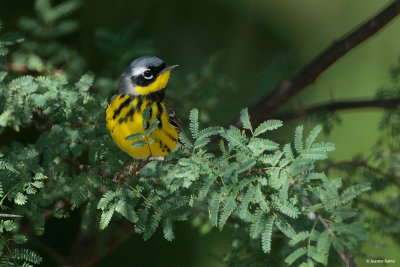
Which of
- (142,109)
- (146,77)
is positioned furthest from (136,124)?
(146,77)

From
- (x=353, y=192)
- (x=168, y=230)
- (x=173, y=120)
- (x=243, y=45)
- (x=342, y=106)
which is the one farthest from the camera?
(x=243, y=45)

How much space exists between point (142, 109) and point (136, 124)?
10 cm

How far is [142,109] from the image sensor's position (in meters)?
2.02

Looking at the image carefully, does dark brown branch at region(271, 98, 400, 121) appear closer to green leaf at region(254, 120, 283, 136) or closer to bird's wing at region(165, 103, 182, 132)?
bird's wing at region(165, 103, 182, 132)

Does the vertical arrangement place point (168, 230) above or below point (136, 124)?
below

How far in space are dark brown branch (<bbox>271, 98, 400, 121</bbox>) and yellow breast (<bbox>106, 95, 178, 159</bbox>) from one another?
59cm

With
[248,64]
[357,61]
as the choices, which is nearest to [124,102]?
[248,64]

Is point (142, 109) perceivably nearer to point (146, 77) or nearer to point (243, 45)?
point (146, 77)

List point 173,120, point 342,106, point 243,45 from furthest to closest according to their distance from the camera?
point 243,45 < point 342,106 < point 173,120

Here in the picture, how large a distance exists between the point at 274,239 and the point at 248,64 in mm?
1010

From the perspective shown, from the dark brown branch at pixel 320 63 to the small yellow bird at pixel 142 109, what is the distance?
0.35 meters

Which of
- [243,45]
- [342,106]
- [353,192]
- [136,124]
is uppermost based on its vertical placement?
[243,45]

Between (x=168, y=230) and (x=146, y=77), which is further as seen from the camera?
(x=146, y=77)

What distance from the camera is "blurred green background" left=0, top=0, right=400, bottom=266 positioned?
280 cm
